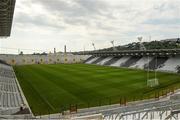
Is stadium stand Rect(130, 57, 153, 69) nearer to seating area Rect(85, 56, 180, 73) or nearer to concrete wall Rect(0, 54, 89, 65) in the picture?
seating area Rect(85, 56, 180, 73)

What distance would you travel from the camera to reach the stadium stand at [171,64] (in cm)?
6900

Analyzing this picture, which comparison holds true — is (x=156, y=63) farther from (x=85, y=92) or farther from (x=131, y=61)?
(x=85, y=92)

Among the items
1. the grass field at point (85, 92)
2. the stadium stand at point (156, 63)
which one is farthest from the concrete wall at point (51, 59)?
the grass field at point (85, 92)

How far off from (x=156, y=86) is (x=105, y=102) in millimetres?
13163

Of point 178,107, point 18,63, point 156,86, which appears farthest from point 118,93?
point 18,63

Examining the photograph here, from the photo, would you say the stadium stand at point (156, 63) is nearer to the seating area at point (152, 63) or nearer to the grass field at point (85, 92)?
the seating area at point (152, 63)

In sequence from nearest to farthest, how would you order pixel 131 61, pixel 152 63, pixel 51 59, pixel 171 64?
pixel 171 64, pixel 152 63, pixel 131 61, pixel 51 59

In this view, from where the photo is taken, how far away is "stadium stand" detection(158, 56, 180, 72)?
69.0 metres

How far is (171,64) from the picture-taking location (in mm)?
72125

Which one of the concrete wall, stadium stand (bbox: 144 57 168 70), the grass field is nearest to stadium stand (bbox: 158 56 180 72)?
stadium stand (bbox: 144 57 168 70)

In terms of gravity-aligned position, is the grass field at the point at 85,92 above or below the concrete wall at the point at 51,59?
below

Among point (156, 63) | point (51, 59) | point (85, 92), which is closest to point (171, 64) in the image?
point (156, 63)

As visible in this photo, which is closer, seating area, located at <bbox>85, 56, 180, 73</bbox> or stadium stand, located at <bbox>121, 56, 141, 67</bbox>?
seating area, located at <bbox>85, 56, 180, 73</bbox>

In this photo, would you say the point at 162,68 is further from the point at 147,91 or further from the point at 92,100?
the point at 92,100
